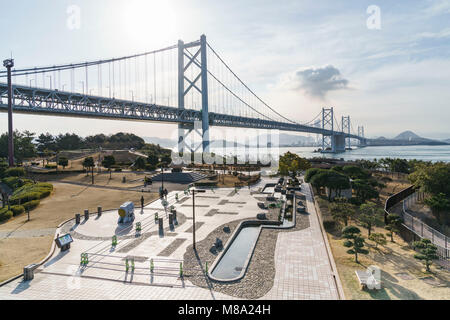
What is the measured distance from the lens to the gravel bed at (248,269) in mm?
9125

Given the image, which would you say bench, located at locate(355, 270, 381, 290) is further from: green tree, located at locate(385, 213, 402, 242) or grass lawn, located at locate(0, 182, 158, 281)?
grass lawn, located at locate(0, 182, 158, 281)

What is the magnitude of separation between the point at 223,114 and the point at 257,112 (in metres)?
20.1

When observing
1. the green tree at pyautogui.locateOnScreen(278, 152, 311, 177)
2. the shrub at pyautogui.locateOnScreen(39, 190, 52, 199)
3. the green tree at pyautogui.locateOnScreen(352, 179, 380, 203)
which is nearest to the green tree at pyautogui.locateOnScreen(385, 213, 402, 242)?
the green tree at pyautogui.locateOnScreen(352, 179, 380, 203)

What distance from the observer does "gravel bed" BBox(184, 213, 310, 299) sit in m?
9.12

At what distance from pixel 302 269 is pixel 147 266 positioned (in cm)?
580

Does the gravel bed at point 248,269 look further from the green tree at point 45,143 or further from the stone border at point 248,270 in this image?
the green tree at point 45,143

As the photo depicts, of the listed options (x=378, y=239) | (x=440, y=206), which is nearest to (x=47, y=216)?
(x=378, y=239)

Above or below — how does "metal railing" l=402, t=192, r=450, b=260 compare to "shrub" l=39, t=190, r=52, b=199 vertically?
below

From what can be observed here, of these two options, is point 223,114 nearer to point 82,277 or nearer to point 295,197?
point 295,197

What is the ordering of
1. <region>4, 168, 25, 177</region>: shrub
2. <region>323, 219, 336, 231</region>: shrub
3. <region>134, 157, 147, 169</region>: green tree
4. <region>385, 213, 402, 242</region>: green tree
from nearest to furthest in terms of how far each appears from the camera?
<region>385, 213, 402, 242</region>: green tree
<region>323, 219, 336, 231</region>: shrub
<region>4, 168, 25, 177</region>: shrub
<region>134, 157, 147, 169</region>: green tree

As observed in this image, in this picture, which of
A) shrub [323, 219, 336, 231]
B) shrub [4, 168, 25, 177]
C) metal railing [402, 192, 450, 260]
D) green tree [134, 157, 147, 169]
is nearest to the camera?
metal railing [402, 192, 450, 260]

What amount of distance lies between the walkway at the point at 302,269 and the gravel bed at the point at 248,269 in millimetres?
276

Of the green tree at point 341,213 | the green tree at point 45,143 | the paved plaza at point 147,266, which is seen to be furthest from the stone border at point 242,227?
the green tree at point 45,143

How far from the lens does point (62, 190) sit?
1140 inches
